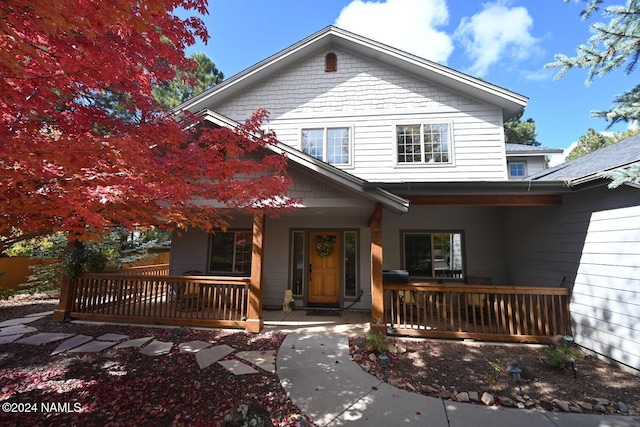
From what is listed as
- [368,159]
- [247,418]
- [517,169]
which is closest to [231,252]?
[368,159]

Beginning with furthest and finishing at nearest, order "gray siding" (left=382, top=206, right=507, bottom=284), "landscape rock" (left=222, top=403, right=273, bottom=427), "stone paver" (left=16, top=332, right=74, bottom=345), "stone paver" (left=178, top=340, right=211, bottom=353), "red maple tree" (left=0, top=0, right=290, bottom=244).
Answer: "gray siding" (left=382, top=206, right=507, bottom=284) → "stone paver" (left=16, top=332, right=74, bottom=345) → "stone paver" (left=178, top=340, right=211, bottom=353) → "landscape rock" (left=222, top=403, right=273, bottom=427) → "red maple tree" (left=0, top=0, right=290, bottom=244)

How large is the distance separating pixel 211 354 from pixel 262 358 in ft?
3.05

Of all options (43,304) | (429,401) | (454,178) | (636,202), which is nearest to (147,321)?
(43,304)

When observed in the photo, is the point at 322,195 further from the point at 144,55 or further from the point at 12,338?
the point at 12,338

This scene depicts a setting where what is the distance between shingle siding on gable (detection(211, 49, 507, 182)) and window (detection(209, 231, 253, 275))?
3.45 metres

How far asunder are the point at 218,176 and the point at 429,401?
453 cm

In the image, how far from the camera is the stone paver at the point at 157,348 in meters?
4.86

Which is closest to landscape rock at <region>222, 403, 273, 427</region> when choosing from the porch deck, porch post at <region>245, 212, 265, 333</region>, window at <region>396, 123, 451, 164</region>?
porch post at <region>245, 212, 265, 333</region>

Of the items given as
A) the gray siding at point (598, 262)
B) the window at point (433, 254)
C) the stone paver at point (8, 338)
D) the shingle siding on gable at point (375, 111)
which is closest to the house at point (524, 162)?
the shingle siding on gable at point (375, 111)

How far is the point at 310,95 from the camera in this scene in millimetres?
8891

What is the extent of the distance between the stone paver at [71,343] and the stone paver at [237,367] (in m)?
3.05

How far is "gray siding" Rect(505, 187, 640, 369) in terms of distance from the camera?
14.3 ft

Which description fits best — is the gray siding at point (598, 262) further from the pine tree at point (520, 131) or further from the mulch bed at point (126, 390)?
the pine tree at point (520, 131)

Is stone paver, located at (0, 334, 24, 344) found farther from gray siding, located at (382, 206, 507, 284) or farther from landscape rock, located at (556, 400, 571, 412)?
landscape rock, located at (556, 400, 571, 412)
